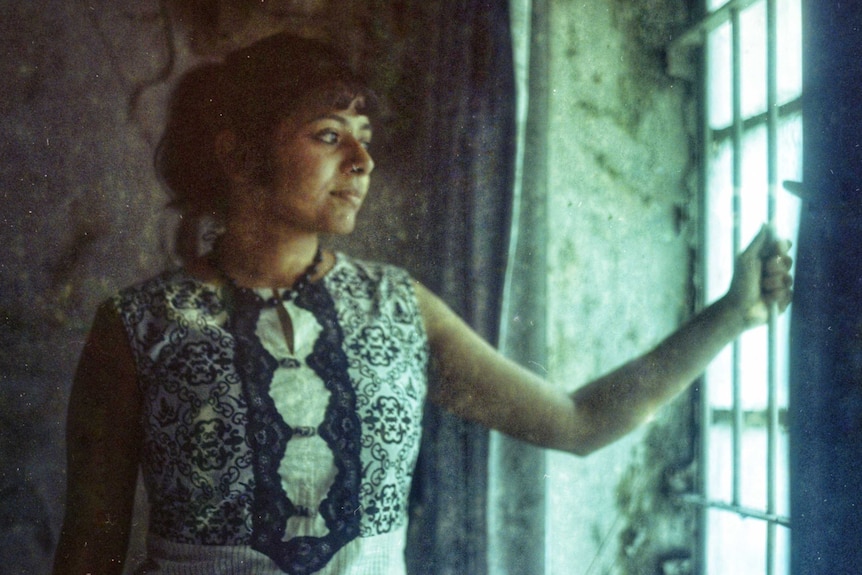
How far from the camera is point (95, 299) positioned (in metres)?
0.81

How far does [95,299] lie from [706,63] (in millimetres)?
845

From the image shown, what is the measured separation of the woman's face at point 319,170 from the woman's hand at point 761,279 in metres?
0.50

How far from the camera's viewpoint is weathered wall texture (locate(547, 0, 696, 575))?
93 centimetres

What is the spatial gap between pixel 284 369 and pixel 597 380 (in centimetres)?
41

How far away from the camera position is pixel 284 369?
0.82 metres

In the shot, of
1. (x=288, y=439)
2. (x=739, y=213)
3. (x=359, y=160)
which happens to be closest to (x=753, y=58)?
(x=739, y=213)

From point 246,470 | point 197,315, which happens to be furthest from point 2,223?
point 246,470

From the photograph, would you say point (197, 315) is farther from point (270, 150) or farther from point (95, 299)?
point (270, 150)

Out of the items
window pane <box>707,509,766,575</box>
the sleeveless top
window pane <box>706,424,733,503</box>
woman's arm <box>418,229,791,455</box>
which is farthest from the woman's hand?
the sleeveless top

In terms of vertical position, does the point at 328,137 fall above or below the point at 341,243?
above

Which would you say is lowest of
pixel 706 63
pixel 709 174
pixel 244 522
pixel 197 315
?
pixel 244 522

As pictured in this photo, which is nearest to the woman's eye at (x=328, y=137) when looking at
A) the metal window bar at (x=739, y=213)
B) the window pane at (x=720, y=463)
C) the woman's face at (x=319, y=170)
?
the woman's face at (x=319, y=170)

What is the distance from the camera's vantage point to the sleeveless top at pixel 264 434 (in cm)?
79

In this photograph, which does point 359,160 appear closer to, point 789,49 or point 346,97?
point 346,97
